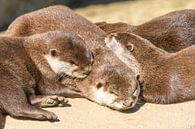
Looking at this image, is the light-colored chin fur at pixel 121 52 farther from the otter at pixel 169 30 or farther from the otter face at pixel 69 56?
the otter at pixel 169 30

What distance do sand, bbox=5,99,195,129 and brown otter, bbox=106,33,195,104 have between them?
0.33 ft

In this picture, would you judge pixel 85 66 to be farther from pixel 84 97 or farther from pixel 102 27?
pixel 102 27

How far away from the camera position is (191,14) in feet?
20.2

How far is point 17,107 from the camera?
473cm

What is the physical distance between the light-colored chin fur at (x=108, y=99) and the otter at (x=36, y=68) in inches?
6.1

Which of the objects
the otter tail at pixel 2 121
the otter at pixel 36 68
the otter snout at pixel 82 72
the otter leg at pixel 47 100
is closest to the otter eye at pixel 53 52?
the otter at pixel 36 68

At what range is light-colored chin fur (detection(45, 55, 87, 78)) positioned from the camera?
5148 mm

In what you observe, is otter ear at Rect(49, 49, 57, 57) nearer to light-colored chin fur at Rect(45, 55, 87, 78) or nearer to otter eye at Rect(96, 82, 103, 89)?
light-colored chin fur at Rect(45, 55, 87, 78)

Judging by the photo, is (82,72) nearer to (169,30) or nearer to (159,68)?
(159,68)

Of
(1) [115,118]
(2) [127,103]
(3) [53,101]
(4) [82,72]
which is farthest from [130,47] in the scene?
(3) [53,101]

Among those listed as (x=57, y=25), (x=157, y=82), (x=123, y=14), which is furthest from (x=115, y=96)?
(x=123, y=14)

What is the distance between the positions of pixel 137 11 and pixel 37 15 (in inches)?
228

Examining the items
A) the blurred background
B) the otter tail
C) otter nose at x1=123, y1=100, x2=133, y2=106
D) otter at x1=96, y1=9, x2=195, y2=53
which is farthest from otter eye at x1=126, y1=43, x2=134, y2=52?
the blurred background

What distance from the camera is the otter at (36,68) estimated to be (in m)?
4.75
